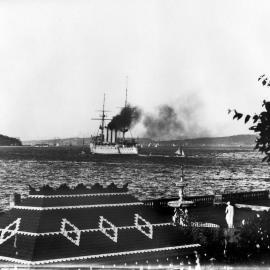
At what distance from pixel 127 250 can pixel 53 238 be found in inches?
116

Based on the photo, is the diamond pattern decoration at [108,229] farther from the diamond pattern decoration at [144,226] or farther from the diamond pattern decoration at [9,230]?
the diamond pattern decoration at [9,230]

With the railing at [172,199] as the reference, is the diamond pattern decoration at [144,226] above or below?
above

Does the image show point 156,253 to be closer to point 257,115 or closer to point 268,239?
point 268,239

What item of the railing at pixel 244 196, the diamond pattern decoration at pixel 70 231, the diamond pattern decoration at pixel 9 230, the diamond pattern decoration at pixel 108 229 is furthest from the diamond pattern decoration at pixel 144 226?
the railing at pixel 244 196

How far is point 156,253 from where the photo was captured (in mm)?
19516

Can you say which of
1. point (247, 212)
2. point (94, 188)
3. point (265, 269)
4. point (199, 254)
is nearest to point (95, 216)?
point (94, 188)

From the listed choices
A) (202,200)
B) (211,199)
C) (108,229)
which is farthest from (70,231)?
(211,199)

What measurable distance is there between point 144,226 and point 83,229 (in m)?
2.72

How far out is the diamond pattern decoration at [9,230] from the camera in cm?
1858

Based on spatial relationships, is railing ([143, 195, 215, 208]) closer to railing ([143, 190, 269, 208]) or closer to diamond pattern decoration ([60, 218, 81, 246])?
railing ([143, 190, 269, 208])

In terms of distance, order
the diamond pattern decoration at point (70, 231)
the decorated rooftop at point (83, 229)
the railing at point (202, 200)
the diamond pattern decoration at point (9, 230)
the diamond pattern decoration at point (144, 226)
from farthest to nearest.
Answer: the railing at point (202, 200) → the diamond pattern decoration at point (144, 226) → the diamond pattern decoration at point (9, 230) → the diamond pattern decoration at point (70, 231) → the decorated rooftop at point (83, 229)

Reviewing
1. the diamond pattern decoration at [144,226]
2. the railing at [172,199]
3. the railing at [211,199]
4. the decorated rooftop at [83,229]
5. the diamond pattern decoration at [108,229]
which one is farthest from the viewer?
the railing at [211,199]

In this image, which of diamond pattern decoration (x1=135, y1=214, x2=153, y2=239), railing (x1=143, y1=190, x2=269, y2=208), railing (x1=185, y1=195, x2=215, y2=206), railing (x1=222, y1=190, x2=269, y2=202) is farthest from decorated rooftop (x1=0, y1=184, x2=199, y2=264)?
railing (x1=222, y1=190, x2=269, y2=202)

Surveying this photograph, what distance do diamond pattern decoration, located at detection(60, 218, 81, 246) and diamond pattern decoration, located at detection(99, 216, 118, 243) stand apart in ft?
3.53
